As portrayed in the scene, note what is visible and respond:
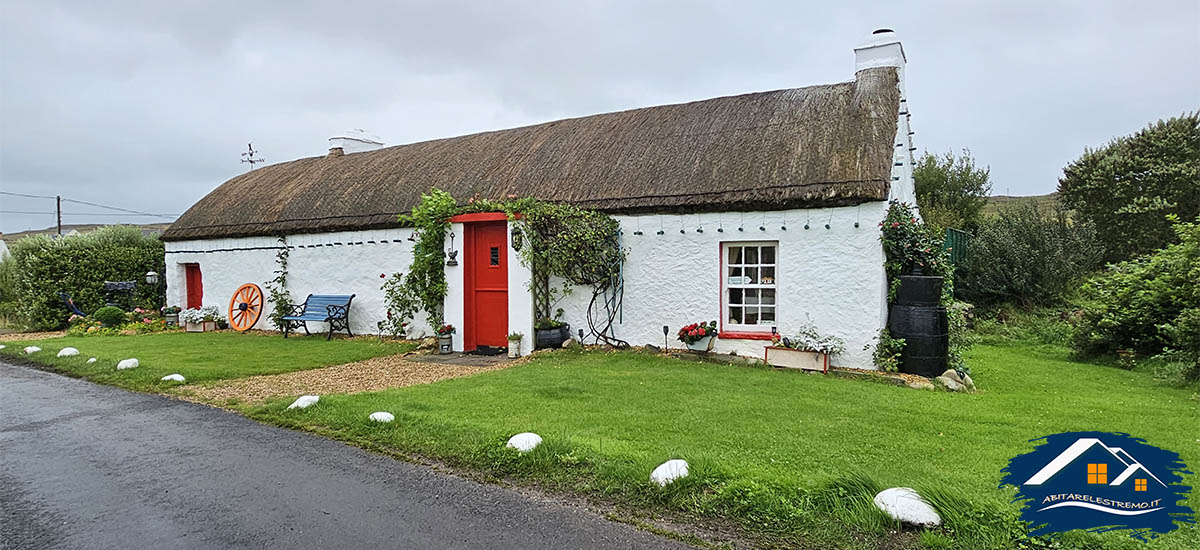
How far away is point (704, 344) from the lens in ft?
30.6

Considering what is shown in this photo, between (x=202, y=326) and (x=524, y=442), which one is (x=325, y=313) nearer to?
(x=202, y=326)

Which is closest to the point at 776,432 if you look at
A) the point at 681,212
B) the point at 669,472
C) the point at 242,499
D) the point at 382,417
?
the point at 669,472

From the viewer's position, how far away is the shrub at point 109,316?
14.6 m

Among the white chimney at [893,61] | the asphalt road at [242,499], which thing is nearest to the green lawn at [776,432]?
the asphalt road at [242,499]

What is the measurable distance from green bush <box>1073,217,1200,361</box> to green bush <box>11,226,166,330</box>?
21074 millimetres

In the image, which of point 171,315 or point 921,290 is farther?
point 171,315

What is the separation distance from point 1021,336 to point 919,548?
11993 mm

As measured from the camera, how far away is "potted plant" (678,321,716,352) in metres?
9.28

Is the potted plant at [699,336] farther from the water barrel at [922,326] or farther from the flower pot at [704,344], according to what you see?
the water barrel at [922,326]

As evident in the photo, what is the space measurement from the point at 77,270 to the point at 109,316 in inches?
95.8

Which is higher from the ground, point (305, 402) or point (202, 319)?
point (202, 319)

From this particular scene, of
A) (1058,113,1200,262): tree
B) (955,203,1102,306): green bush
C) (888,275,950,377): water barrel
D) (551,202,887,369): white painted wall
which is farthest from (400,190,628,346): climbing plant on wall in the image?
(1058,113,1200,262): tree

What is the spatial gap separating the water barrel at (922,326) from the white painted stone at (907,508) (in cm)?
524

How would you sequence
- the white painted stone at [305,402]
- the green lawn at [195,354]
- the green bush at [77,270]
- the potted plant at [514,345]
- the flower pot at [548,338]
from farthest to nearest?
the green bush at [77,270], the flower pot at [548,338], the potted plant at [514,345], the green lawn at [195,354], the white painted stone at [305,402]
